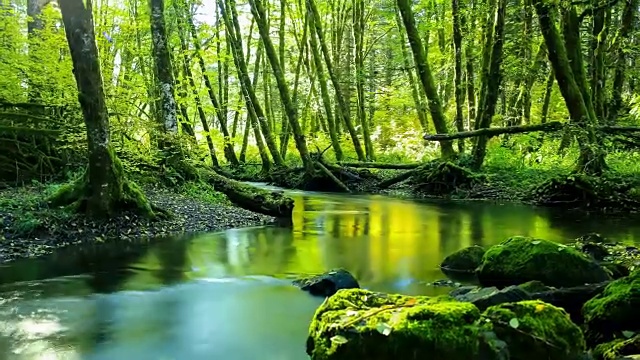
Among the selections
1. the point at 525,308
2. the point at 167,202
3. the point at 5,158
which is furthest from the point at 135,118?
the point at 525,308

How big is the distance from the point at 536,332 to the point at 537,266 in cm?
270

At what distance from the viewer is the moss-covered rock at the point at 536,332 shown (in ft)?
13.4

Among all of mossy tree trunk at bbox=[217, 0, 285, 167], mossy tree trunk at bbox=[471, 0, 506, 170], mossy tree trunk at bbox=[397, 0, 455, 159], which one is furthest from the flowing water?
mossy tree trunk at bbox=[217, 0, 285, 167]

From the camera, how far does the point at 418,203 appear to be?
17.8 m

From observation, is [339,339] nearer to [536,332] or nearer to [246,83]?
[536,332]

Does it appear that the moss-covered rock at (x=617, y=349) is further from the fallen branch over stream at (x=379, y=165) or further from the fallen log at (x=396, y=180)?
the fallen branch over stream at (x=379, y=165)

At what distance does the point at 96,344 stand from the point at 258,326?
1594 millimetres

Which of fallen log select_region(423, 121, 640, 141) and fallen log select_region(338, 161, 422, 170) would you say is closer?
fallen log select_region(423, 121, 640, 141)

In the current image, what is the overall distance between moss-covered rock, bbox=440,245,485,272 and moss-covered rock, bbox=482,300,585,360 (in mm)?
3448

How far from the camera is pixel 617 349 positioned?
419cm

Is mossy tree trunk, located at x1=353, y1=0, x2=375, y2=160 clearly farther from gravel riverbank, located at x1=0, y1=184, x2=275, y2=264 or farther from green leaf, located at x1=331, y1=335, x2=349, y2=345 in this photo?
green leaf, located at x1=331, y1=335, x2=349, y2=345

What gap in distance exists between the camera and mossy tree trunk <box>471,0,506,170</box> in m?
18.5

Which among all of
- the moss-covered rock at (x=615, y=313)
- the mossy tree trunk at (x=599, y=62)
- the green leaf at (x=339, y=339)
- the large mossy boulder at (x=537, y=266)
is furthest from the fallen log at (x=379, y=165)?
the green leaf at (x=339, y=339)

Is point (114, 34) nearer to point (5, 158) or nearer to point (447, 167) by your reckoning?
point (5, 158)
